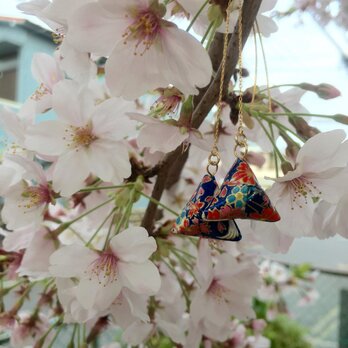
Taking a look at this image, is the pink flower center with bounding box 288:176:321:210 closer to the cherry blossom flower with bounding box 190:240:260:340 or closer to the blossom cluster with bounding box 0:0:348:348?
the blossom cluster with bounding box 0:0:348:348

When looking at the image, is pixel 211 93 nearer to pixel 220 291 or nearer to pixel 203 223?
pixel 203 223

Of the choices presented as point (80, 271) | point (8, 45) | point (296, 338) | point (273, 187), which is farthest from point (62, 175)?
point (296, 338)

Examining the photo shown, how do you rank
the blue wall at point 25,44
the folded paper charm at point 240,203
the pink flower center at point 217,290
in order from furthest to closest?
the blue wall at point 25,44, the pink flower center at point 217,290, the folded paper charm at point 240,203

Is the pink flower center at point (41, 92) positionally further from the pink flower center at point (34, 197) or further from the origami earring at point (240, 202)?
the origami earring at point (240, 202)

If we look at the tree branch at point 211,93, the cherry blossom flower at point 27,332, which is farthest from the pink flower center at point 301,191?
the cherry blossom flower at point 27,332

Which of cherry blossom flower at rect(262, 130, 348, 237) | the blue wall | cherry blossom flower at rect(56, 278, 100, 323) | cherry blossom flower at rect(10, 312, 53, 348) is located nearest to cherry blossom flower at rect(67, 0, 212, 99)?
→ cherry blossom flower at rect(262, 130, 348, 237)

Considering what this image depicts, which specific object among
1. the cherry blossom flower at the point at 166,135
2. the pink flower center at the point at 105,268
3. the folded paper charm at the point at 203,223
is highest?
the cherry blossom flower at the point at 166,135

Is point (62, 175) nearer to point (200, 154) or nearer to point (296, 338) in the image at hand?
point (200, 154)

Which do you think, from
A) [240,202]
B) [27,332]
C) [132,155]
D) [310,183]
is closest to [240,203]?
[240,202]
